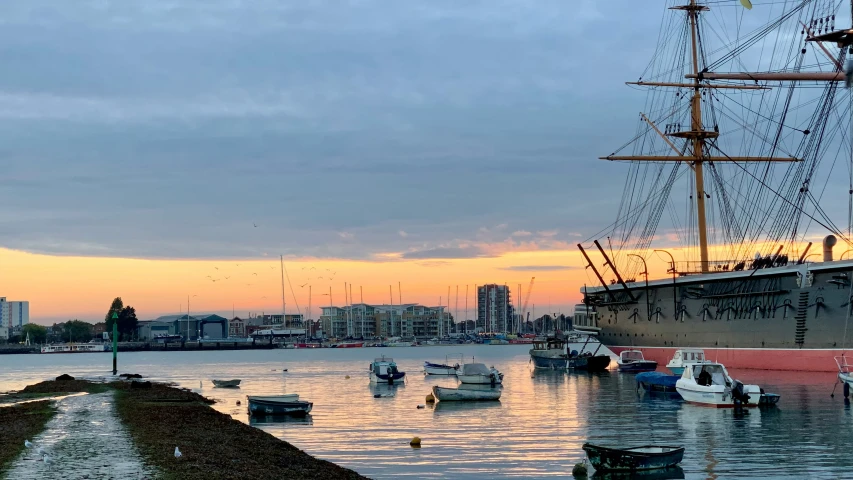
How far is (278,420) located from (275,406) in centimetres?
234

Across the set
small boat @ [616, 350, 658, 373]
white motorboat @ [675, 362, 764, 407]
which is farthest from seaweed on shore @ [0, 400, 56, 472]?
small boat @ [616, 350, 658, 373]

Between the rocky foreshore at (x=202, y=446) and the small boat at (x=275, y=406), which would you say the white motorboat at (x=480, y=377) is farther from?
the rocky foreshore at (x=202, y=446)

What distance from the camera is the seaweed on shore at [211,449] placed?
27.0m

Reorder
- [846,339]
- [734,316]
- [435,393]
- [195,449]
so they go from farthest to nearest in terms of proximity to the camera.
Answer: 1. [734,316]
2. [846,339]
3. [435,393]
4. [195,449]

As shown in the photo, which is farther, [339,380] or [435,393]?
[339,380]

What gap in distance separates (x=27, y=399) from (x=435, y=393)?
25.9 meters

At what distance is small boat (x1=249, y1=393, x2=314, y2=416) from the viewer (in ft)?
179

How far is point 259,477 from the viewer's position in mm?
26438

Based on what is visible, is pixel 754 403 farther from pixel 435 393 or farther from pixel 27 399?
pixel 27 399

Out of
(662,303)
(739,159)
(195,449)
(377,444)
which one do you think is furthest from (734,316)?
(195,449)

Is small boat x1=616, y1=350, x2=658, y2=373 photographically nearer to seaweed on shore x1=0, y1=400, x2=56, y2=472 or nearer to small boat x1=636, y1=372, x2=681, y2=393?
small boat x1=636, y1=372, x2=681, y2=393

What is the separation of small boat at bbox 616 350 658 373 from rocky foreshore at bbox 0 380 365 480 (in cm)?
5329

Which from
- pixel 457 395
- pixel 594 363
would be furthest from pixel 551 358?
pixel 457 395

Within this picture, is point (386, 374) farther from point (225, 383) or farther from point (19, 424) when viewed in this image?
point (19, 424)
